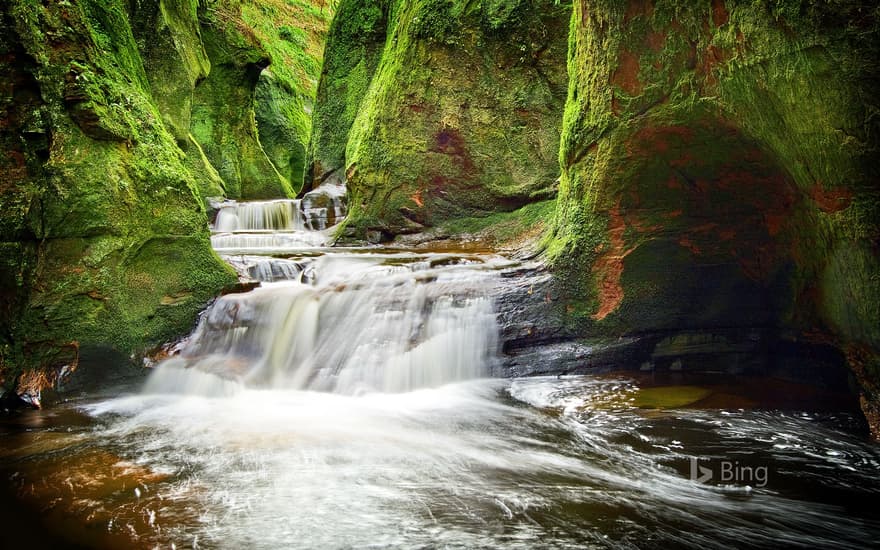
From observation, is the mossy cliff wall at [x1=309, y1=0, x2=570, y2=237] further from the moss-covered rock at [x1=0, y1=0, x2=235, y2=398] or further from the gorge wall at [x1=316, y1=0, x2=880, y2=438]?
the moss-covered rock at [x1=0, y1=0, x2=235, y2=398]

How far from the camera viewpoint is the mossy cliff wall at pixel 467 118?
8961 mm

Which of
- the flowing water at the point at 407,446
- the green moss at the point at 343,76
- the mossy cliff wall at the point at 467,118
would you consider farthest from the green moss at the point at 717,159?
the green moss at the point at 343,76

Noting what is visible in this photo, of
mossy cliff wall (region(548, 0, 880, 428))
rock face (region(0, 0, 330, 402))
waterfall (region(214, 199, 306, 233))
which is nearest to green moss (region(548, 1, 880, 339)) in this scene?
mossy cliff wall (region(548, 0, 880, 428))

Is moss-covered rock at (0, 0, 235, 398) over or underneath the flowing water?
over

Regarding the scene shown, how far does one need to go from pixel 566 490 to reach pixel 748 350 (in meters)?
3.27

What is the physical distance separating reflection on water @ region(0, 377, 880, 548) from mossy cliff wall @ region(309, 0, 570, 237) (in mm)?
4907

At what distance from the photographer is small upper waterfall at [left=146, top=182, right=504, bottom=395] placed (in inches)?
197

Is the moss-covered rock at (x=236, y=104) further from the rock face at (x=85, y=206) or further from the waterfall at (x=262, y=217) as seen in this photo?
the rock face at (x=85, y=206)

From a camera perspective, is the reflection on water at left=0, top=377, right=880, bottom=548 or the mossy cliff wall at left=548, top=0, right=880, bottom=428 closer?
the reflection on water at left=0, top=377, right=880, bottom=548

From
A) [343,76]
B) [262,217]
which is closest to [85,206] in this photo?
[262,217]

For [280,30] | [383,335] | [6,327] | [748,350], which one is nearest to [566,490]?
[383,335]

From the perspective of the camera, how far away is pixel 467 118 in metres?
9.19

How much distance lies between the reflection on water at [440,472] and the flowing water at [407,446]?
0.6 inches

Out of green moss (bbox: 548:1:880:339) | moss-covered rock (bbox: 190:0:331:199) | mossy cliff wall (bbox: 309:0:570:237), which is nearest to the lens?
green moss (bbox: 548:1:880:339)
